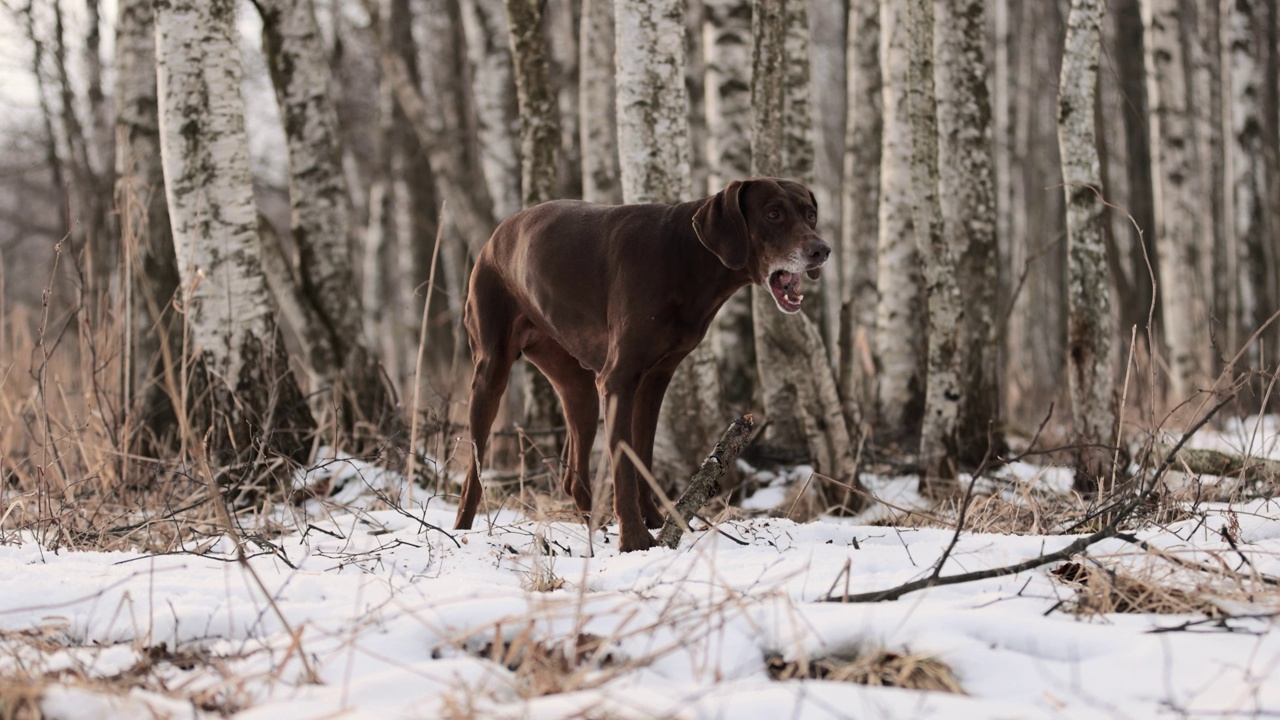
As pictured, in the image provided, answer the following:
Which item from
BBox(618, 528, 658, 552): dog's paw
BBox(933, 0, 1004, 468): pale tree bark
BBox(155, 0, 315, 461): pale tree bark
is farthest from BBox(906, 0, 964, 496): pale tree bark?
BBox(155, 0, 315, 461): pale tree bark

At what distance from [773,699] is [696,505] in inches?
64.9

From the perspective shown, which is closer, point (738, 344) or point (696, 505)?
point (696, 505)

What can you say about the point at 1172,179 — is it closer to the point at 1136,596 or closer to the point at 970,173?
the point at 970,173

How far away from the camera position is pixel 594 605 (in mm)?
3035

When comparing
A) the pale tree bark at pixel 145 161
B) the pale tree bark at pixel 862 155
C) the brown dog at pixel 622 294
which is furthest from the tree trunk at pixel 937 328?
the pale tree bark at pixel 145 161

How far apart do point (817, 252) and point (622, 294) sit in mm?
751

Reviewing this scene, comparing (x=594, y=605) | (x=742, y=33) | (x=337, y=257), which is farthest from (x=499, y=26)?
(x=594, y=605)

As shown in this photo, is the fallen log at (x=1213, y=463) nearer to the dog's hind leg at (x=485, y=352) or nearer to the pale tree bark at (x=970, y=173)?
the pale tree bark at (x=970, y=173)

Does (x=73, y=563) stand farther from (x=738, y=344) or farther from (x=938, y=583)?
(x=738, y=344)

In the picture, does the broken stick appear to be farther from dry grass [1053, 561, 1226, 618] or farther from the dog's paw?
dry grass [1053, 561, 1226, 618]

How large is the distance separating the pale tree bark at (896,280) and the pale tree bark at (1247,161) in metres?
4.49

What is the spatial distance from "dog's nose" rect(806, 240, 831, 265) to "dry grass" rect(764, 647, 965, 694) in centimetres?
168

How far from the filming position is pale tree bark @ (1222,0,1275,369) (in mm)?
11008

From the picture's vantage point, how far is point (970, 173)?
22.3 ft
